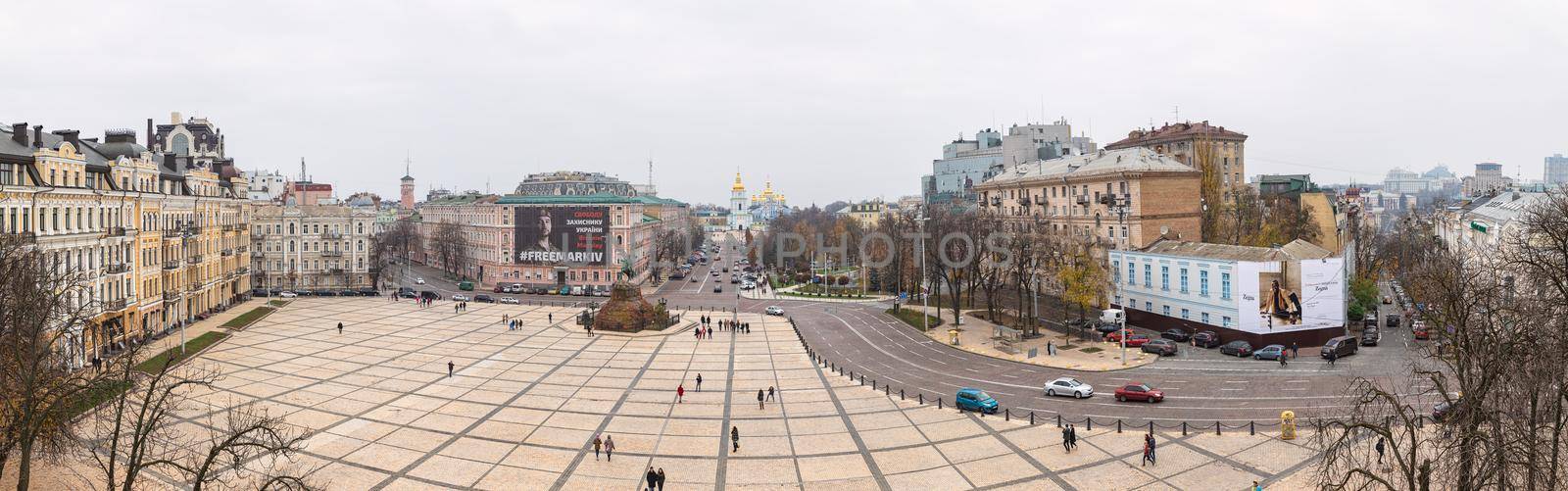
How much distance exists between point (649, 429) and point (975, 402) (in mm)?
15104

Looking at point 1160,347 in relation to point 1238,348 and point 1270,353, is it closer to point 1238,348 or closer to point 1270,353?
point 1238,348

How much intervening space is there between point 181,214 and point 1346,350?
90.4 metres

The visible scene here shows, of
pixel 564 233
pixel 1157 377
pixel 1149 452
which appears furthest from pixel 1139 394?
pixel 564 233

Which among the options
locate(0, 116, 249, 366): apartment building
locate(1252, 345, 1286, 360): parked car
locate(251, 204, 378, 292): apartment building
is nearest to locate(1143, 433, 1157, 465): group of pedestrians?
locate(1252, 345, 1286, 360): parked car

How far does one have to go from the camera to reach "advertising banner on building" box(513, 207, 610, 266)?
340 ft

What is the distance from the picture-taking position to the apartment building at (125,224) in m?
47.4

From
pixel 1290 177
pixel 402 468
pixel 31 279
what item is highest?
pixel 1290 177

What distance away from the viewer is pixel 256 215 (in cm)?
9981

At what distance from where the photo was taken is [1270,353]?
4859 cm

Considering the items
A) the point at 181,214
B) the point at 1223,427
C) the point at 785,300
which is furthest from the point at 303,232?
the point at 1223,427

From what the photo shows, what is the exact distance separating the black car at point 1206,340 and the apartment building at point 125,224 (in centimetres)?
5944

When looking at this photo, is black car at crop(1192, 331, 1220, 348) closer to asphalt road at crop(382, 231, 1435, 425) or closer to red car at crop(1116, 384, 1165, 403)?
asphalt road at crop(382, 231, 1435, 425)

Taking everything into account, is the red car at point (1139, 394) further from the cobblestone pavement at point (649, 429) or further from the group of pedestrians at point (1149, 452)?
the group of pedestrians at point (1149, 452)

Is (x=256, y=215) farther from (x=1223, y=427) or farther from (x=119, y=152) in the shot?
(x=1223, y=427)
